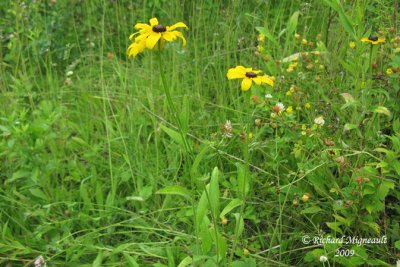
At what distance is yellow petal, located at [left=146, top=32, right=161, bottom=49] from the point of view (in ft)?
3.59

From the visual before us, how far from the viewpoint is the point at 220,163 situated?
74.9 inches

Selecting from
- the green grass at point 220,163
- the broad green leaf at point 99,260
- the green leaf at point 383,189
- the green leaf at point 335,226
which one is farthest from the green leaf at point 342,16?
the broad green leaf at point 99,260

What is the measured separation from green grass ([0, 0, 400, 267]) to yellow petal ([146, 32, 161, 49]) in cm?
15

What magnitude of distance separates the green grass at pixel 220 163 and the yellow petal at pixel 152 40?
5.7 inches

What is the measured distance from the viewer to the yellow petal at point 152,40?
1093 mm

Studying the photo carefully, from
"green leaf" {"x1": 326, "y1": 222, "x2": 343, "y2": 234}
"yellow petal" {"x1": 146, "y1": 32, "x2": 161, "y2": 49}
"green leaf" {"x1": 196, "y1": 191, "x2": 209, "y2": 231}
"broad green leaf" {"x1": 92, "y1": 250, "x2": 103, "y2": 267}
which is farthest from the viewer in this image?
"broad green leaf" {"x1": 92, "y1": 250, "x2": 103, "y2": 267}

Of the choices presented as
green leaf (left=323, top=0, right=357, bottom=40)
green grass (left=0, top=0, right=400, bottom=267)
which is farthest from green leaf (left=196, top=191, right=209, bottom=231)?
green leaf (left=323, top=0, right=357, bottom=40)

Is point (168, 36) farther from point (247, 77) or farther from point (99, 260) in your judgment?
point (99, 260)

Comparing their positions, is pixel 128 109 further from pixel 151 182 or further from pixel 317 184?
pixel 317 184

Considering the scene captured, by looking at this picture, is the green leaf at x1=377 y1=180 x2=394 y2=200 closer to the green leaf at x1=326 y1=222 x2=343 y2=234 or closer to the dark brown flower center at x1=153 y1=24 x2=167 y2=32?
the green leaf at x1=326 y1=222 x2=343 y2=234

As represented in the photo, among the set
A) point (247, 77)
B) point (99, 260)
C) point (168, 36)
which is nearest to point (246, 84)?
point (247, 77)

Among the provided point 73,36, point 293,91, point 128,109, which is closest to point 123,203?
point 128,109

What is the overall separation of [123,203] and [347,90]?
867 millimetres

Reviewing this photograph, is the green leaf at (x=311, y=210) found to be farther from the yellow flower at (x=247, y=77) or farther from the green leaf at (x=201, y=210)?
the yellow flower at (x=247, y=77)
